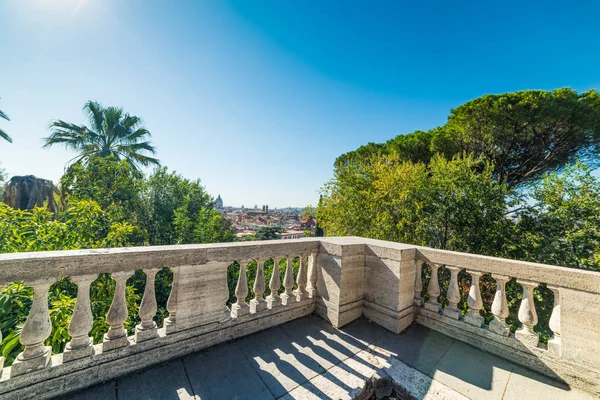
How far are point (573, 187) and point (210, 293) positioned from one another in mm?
9445

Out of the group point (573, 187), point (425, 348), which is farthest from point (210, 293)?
point (573, 187)

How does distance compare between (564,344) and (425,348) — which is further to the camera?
(425,348)

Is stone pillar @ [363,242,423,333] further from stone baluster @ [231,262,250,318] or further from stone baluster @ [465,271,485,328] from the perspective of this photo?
stone baluster @ [231,262,250,318]

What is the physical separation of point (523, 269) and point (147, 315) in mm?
3596

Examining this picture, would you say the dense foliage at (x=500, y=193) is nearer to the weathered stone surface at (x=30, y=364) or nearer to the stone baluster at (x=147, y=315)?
the stone baluster at (x=147, y=315)

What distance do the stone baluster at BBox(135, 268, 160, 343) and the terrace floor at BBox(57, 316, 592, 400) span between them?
0.88 feet

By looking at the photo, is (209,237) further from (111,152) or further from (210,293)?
(210,293)

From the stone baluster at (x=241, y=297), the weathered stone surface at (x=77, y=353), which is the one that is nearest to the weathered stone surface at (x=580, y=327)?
the stone baluster at (x=241, y=297)

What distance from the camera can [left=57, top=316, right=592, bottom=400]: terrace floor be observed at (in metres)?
1.77

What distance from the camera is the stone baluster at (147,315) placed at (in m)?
1.98

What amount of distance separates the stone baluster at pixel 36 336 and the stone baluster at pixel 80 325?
4.8 inches

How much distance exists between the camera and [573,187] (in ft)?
21.1

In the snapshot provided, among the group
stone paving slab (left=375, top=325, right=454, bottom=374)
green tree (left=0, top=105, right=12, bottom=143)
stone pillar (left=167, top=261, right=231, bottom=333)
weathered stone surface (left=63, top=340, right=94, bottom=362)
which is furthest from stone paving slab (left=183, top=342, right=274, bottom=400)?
green tree (left=0, top=105, right=12, bottom=143)

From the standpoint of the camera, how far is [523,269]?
234 centimetres
